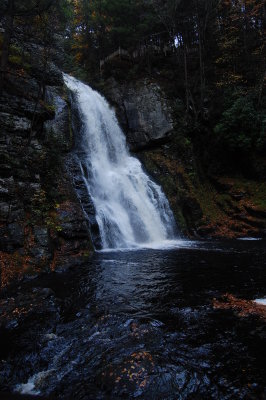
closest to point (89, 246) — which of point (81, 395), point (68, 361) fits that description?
point (68, 361)

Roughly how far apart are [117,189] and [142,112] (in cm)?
749

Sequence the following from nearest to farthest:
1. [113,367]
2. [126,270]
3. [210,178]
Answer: [113,367] < [126,270] < [210,178]

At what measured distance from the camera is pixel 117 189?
47.3 ft

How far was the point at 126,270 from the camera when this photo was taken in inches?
320

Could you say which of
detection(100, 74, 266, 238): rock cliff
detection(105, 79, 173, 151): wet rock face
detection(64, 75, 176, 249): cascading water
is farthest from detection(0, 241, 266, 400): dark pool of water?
detection(105, 79, 173, 151): wet rock face

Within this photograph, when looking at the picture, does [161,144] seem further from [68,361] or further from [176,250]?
[68,361]

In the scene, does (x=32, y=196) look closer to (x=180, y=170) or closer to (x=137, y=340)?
(x=137, y=340)

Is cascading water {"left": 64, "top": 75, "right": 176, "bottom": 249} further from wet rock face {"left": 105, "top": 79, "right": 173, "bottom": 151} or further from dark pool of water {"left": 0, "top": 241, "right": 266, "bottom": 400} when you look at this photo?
dark pool of water {"left": 0, "top": 241, "right": 266, "bottom": 400}

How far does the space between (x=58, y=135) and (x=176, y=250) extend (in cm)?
845

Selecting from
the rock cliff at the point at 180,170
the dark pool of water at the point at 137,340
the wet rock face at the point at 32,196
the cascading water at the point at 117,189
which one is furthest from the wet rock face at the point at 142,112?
the dark pool of water at the point at 137,340

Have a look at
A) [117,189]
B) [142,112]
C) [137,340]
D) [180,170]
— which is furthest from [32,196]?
[142,112]

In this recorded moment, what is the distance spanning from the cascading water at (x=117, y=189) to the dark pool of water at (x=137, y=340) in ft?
16.7

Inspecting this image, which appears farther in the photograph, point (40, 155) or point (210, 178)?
point (210, 178)

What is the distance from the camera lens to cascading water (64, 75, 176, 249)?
1245 cm
